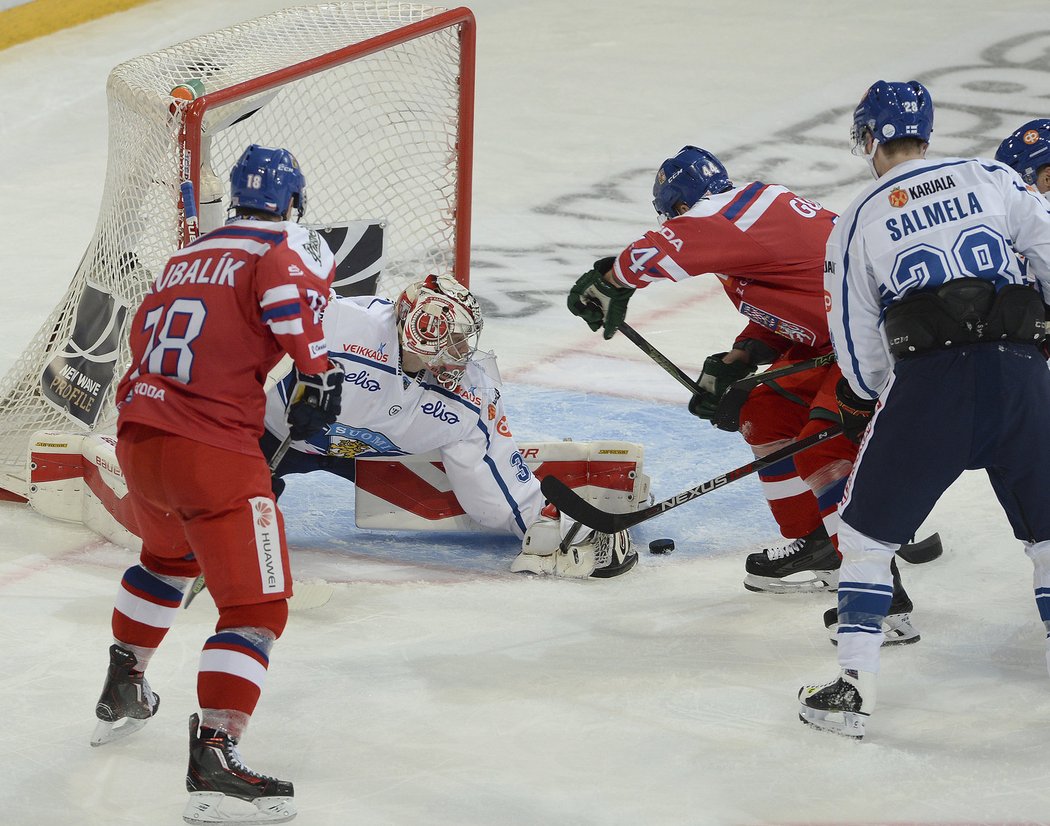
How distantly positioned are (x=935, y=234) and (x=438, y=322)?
117cm

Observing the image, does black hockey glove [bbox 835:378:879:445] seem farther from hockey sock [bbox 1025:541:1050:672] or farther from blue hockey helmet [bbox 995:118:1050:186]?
blue hockey helmet [bbox 995:118:1050:186]

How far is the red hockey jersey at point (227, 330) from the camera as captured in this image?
269 centimetres

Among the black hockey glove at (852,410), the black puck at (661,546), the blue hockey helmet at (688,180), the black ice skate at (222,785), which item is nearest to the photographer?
the black ice skate at (222,785)

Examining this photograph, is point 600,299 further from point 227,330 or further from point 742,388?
point 227,330

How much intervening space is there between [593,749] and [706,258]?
110cm

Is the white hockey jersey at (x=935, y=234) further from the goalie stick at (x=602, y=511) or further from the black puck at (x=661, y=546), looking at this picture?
the black puck at (x=661, y=546)

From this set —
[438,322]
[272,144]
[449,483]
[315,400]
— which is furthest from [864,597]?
[272,144]

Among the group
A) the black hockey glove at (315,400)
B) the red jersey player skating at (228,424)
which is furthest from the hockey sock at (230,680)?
the black hockey glove at (315,400)

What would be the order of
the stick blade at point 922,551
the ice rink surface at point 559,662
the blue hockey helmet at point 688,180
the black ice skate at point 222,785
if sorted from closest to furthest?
the black ice skate at point 222,785 < the ice rink surface at point 559,662 < the blue hockey helmet at point 688,180 < the stick blade at point 922,551

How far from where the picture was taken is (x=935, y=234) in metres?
2.85

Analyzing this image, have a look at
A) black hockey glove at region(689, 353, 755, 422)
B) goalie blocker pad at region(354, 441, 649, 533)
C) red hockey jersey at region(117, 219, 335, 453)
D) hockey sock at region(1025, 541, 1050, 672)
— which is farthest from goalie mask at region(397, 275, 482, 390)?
hockey sock at region(1025, 541, 1050, 672)

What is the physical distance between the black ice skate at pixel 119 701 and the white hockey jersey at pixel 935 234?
1447 mm

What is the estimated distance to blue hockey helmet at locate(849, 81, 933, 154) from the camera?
9.57ft

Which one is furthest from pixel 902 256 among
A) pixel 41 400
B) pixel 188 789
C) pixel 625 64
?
pixel 625 64
